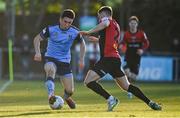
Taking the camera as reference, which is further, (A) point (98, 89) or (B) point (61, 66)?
(B) point (61, 66)

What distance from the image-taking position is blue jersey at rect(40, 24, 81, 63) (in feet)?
56.0

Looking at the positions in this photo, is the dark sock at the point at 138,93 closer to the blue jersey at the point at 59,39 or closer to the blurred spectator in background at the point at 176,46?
the blue jersey at the point at 59,39

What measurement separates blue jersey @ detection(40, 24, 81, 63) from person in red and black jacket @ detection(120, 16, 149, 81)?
6366 millimetres

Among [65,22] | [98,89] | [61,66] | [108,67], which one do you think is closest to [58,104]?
[98,89]

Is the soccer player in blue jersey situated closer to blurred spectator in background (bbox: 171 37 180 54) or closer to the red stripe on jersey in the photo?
the red stripe on jersey

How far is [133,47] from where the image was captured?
2420 cm

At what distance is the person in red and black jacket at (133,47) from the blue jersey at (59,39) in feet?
20.9

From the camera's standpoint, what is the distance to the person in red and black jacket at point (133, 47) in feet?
77.8

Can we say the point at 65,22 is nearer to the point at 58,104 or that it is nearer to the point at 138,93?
the point at 58,104

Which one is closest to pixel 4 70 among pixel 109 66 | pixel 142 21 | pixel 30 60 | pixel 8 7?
pixel 30 60

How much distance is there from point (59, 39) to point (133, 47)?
738 centimetres

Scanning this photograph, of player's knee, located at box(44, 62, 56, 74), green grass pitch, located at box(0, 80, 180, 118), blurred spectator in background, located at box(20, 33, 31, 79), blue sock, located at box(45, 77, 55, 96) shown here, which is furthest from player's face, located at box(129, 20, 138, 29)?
blurred spectator in background, located at box(20, 33, 31, 79)

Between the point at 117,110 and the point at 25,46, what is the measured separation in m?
20.7

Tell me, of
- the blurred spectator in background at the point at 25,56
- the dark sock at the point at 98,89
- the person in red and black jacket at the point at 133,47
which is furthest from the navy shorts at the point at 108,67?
the blurred spectator in background at the point at 25,56
